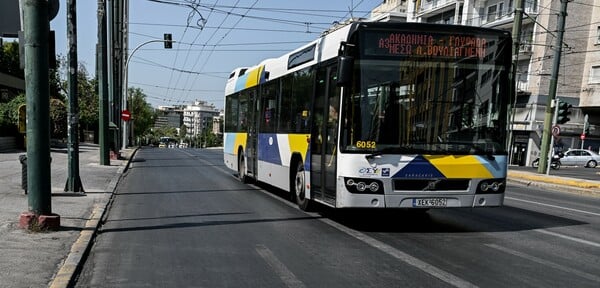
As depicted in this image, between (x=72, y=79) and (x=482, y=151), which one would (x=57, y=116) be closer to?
(x=72, y=79)

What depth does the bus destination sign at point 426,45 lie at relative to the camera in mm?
7391

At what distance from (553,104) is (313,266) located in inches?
826

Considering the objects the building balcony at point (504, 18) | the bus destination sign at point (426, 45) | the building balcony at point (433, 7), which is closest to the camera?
the bus destination sign at point (426, 45)

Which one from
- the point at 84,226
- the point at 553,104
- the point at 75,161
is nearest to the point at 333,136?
the point at 84,226

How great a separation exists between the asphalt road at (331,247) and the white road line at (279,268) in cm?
1

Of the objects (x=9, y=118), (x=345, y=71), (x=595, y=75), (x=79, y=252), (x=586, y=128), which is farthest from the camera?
(x=595, y=75)

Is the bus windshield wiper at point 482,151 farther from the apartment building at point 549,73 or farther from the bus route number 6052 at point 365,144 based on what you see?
the apartment building at point 549,73

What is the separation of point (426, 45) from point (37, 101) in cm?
536

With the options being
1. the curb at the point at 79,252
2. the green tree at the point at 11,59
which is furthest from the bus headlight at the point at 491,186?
the green tree at the point at 11,59

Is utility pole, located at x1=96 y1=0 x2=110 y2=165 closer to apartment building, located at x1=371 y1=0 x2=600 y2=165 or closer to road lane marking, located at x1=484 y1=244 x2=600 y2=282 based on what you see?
road lane marking, located at x1=484 y1=244 x2=600 y2=282

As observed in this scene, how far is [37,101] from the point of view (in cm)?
660

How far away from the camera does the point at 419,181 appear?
7383 millimetres

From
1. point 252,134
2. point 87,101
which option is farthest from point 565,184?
point 87,101

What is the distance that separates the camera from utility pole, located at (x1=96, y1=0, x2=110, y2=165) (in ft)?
57.8
